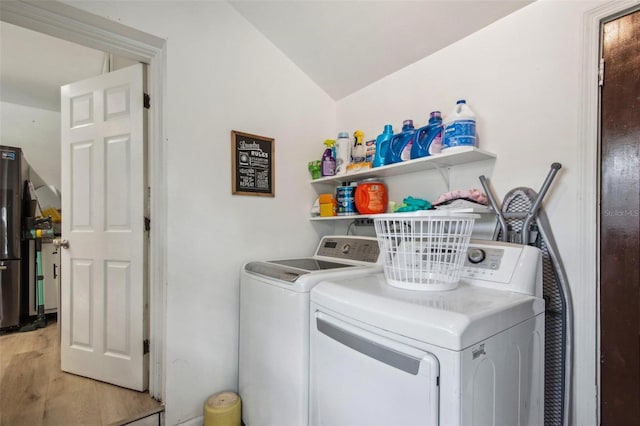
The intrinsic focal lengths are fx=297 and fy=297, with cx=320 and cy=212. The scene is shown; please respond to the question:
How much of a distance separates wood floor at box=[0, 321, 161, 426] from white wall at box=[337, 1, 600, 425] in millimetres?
2097

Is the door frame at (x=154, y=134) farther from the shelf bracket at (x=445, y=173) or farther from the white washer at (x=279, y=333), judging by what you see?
the shelf bracket at (x=445, y=173)

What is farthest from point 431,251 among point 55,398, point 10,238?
point 10,238

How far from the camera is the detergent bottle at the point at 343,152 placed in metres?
2.08

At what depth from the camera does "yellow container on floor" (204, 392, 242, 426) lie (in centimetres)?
155

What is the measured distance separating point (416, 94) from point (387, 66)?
0.97ft

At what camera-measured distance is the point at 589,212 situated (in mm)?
1201

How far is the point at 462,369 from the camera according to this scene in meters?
0.77

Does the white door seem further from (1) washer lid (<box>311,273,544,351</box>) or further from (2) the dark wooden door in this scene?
(2) the dark wooden door

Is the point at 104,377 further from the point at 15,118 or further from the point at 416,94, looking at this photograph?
the point at 15,118

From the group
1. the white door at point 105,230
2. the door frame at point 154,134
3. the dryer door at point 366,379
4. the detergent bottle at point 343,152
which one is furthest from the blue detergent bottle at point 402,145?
the white door at point 105,230

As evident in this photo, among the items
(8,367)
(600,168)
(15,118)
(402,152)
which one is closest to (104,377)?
(8,367)

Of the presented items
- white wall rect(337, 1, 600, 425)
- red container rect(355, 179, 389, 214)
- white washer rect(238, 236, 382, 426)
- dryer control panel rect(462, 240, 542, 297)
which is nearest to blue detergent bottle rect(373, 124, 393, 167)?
red container rect(355, 179, 389, 214)

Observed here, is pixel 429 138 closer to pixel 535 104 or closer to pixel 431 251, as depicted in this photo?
pixel 535 104

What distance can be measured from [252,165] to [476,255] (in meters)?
1.38
